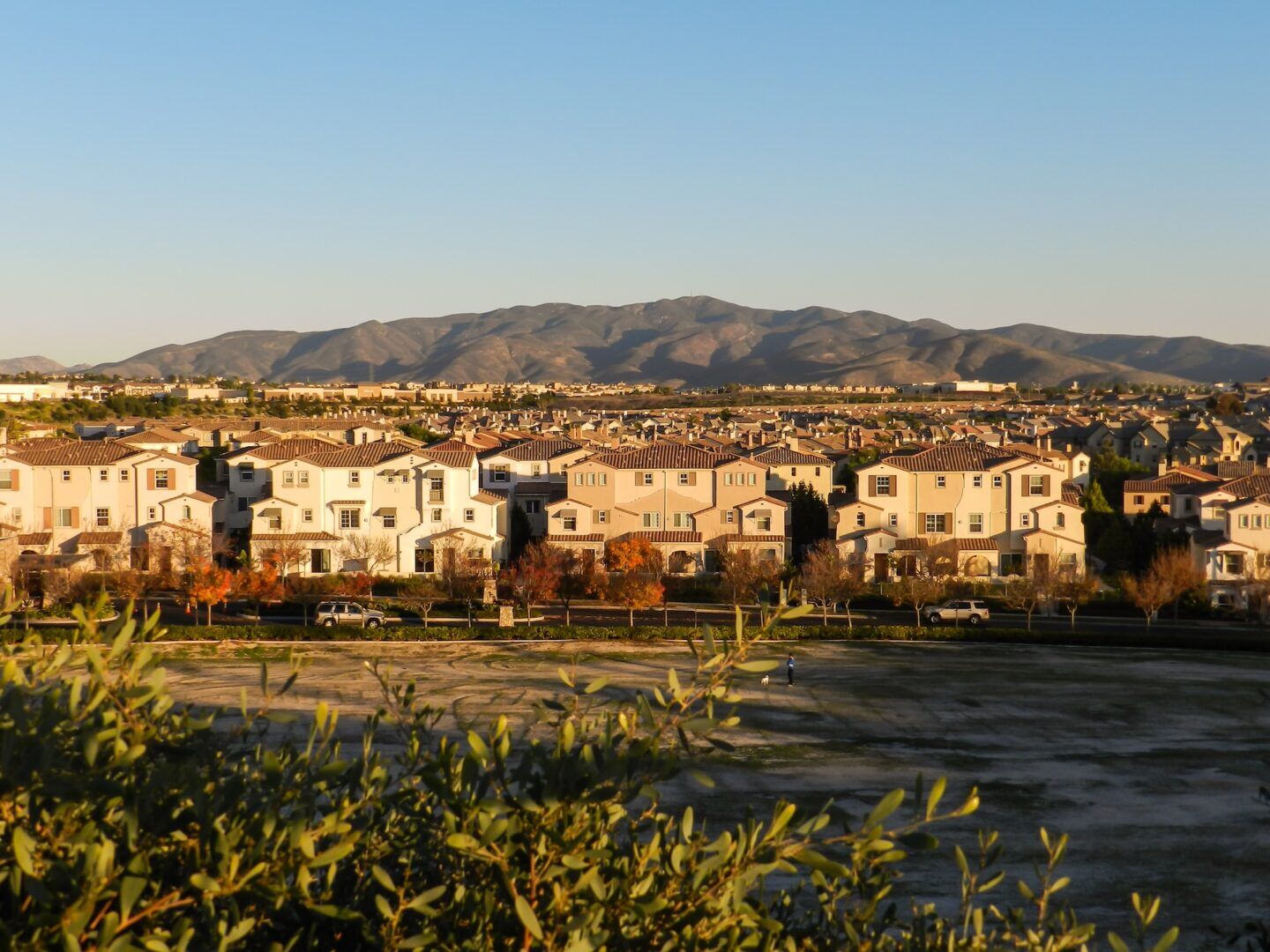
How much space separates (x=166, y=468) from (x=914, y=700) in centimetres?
3086

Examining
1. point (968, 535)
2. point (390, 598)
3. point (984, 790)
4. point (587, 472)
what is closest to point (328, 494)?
point (390, 598)

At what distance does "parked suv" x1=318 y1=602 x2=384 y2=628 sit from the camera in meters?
39.7

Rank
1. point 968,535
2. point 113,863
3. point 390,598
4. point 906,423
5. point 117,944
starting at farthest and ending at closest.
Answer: point 906,423
point 968,535
point 390,598
point 113,863
point 117,944

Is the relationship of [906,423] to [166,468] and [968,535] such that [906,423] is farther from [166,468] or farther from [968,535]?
[166,468]

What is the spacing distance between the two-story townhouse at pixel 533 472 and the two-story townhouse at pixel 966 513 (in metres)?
12.1

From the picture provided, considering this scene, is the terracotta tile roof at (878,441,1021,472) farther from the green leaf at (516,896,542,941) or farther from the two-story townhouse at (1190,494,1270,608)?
the green leaf at (516,896,542,941)

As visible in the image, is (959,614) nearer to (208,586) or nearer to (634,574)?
(634,574)

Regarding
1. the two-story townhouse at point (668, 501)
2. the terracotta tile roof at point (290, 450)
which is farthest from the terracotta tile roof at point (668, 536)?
the terracotta tile roof at point (290, 450)

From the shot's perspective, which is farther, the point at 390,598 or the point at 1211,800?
the point at 390,598

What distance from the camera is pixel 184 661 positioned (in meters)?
34.5

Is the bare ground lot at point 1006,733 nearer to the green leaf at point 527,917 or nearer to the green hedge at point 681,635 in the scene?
the green hedge at point 681,635

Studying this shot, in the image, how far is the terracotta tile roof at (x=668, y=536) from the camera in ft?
158

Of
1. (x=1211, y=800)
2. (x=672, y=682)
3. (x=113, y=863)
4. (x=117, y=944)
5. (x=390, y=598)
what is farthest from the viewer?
(x=390, y=598)

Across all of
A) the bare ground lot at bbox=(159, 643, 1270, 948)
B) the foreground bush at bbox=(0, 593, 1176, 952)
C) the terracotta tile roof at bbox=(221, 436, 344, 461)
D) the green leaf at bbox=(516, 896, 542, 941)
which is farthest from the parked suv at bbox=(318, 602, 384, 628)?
the green leaf at bbox=(516, 896, 542, 941)
